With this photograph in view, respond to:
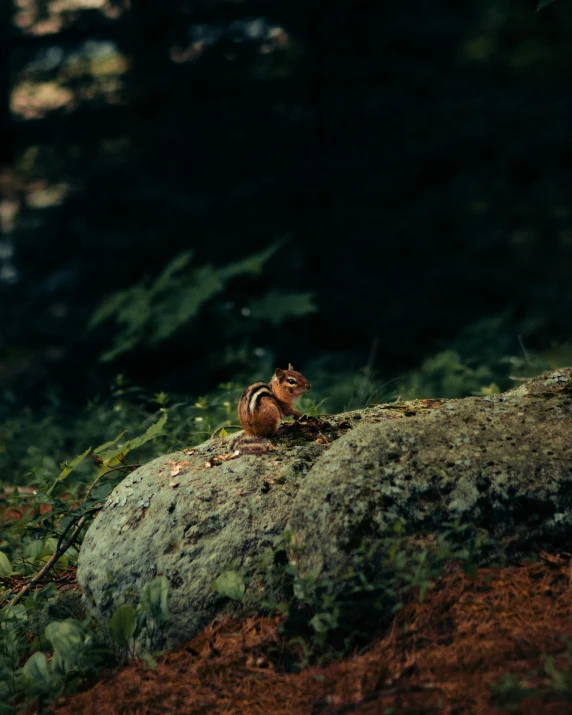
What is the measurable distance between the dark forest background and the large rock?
213 inches

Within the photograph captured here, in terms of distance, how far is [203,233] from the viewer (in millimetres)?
8828

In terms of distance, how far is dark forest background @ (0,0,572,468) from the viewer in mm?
8852

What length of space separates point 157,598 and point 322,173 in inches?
272

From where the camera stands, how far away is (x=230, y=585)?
9.27ft

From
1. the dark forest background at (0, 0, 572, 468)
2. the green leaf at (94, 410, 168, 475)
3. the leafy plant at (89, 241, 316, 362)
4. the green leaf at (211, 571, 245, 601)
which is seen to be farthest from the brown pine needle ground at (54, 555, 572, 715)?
the dark forest background at (0, 0, 572, 468)

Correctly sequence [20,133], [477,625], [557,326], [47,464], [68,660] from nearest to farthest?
[477,625], [68,660], [47,464], [557,326], [20,133]

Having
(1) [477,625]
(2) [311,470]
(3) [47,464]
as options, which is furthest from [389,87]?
(1) [477,625]

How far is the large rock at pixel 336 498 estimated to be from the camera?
9.01 ft

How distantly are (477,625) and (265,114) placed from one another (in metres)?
7.57

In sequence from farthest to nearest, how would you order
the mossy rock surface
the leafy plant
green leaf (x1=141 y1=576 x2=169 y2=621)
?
the leafy plant, green leaf (x1=141 y1=576 x2=169 y2=621), the mossy rock surface

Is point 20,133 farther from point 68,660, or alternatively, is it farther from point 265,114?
point 68,660

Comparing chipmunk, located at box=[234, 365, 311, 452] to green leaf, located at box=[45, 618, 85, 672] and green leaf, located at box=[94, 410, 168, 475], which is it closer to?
green leaf, located at box=[94, 410, 168, 475]

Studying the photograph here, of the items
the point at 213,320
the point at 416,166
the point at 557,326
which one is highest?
the point at 416,166

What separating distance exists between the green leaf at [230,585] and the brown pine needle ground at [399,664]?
0.34ft
